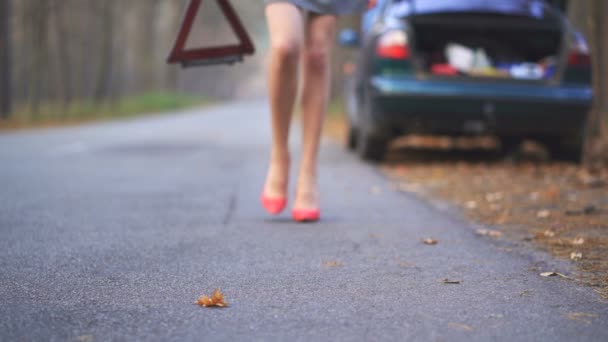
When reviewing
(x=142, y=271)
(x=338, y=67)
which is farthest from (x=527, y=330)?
(x=338, y=67)

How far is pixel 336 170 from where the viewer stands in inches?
284

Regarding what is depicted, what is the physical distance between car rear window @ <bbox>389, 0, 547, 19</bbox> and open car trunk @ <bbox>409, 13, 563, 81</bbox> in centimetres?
4

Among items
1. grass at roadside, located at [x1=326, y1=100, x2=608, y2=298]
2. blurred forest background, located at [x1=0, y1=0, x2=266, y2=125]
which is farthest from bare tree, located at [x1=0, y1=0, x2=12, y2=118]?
grass at roadside, located at [x1=326, y1=100, x2=608, y2=298]

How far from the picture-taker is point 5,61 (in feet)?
70.6

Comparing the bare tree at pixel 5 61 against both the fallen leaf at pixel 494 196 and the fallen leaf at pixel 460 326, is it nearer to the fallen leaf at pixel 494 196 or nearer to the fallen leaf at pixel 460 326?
the fallen leaf at pixel 494 196

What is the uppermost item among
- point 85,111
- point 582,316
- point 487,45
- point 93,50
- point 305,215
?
point 487,45

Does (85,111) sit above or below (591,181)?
below

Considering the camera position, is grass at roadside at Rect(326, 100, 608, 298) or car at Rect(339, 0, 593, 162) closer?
grass at roadside at Rect(326, 100, 608, 298)

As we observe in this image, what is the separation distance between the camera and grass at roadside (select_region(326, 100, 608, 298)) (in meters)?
3.53

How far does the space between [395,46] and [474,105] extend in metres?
0.83

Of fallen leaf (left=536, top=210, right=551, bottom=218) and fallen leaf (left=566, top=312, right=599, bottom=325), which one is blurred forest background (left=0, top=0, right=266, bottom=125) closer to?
fallen leaf (left=536, top=210, right=551, bottom=218)

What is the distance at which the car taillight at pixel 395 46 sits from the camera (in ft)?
22.2

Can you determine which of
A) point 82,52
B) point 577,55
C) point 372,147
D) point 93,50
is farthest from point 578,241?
point 93,50

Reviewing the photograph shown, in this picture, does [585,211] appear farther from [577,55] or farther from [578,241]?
[577,55]
